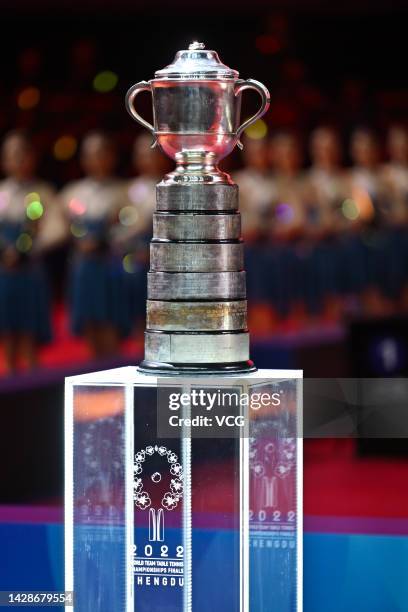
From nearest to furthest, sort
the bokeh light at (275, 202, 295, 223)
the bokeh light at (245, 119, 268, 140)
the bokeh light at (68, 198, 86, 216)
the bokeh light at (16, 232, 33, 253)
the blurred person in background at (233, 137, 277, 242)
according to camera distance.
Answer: the bokeh light at (16, 232, 33, 253)
the bokeh light at (68, 198, 86, 216)
the blurred person in background at (233, 137, 277, 242)
the bokeh light at (275, 202, 295, 223)
the bokeh light at (245, 119, 268, 140)

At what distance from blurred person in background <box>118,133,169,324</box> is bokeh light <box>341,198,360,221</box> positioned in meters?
1.33

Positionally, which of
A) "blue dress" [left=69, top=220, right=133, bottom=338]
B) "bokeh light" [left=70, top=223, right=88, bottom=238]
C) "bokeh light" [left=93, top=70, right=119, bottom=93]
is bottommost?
"blue dress" [left=69, top=220, right=133, bottom=338]

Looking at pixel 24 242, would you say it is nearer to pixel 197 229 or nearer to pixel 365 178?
pixel 365 178

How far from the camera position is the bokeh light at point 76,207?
754cm

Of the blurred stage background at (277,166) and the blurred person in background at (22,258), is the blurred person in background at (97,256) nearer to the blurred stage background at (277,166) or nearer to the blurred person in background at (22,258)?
the blurred stage background at (277,166)

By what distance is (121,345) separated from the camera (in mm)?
8062

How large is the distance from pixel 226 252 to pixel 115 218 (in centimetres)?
418

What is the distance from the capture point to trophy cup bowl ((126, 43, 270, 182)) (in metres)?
3.36

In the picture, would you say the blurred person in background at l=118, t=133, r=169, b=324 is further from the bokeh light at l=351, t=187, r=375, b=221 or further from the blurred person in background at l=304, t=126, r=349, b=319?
the bokeh light at l=351, t=187, r=375, b=221

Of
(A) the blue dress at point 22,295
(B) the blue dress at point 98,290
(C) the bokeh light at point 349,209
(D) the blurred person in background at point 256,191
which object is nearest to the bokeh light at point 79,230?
(B) the blue dress at point 98,290

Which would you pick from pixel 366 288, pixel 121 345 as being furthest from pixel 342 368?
pixel 366 288

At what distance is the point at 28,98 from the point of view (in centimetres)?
1005

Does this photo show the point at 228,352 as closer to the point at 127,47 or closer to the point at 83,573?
the point at 83,573

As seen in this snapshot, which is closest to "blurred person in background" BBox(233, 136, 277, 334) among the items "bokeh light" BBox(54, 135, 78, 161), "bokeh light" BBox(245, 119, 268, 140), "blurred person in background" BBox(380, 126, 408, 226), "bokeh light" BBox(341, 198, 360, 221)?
"bokeh light" BBox(245, 119, 268, 140)
